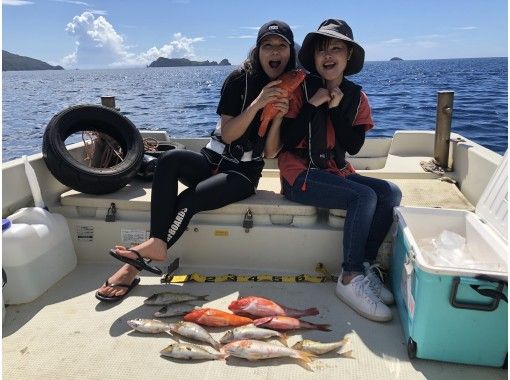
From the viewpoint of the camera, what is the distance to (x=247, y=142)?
346 centimetres

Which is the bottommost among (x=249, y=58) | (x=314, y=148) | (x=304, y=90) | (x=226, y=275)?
(x=226, y=275)

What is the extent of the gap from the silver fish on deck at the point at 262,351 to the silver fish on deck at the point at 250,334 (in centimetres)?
12

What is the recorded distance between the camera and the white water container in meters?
3.09

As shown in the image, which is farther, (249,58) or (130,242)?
(130,242)

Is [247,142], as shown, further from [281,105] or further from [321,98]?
[321,98]

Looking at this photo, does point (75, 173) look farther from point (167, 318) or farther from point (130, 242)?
point (167, 318)

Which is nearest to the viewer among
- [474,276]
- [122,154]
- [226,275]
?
[474,276]

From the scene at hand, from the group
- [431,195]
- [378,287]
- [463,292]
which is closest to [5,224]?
[378,287]

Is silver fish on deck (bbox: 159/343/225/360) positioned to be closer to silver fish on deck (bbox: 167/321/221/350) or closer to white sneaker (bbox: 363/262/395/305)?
silver fish on deck (bbox: 167/321/221/350)

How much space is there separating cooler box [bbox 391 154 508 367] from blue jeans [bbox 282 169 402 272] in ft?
0.94

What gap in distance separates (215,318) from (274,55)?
6.67ft

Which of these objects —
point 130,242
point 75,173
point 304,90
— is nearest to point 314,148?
point 304,90

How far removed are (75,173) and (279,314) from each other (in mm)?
2120

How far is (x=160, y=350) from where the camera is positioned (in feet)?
8.70
